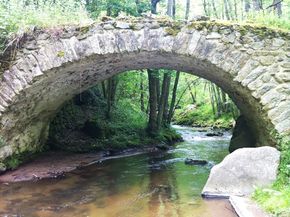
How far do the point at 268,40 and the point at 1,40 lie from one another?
4526mm

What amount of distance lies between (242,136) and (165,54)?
11.3 feet

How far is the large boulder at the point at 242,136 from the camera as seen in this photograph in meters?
8.68

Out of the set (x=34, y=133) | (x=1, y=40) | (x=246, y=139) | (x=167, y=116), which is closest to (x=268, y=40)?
(x=246, y=139)

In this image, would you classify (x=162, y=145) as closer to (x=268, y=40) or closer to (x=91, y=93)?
(x=91, y=93)

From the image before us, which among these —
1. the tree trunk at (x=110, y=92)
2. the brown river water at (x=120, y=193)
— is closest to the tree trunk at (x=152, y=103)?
the tree trunk at (x=110, y=92)

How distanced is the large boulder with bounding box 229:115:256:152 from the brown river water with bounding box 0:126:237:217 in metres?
0.74

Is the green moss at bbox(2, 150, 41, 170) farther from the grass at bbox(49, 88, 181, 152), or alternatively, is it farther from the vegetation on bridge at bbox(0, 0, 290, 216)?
the grass at bbox(49, 88, 181, 152)

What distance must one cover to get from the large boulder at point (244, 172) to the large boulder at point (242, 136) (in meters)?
2.87

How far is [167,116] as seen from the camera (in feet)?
51.3

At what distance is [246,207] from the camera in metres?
4.72

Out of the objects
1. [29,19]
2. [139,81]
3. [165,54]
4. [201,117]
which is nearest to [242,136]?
[165,54]

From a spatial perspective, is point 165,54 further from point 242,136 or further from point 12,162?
point 12,162

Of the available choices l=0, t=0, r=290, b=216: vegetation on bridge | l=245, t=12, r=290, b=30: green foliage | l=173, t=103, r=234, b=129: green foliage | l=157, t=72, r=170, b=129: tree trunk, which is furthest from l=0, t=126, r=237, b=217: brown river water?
l=173, t=103, r=234, b=129: green foliage

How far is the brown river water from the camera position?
518 centimetres
